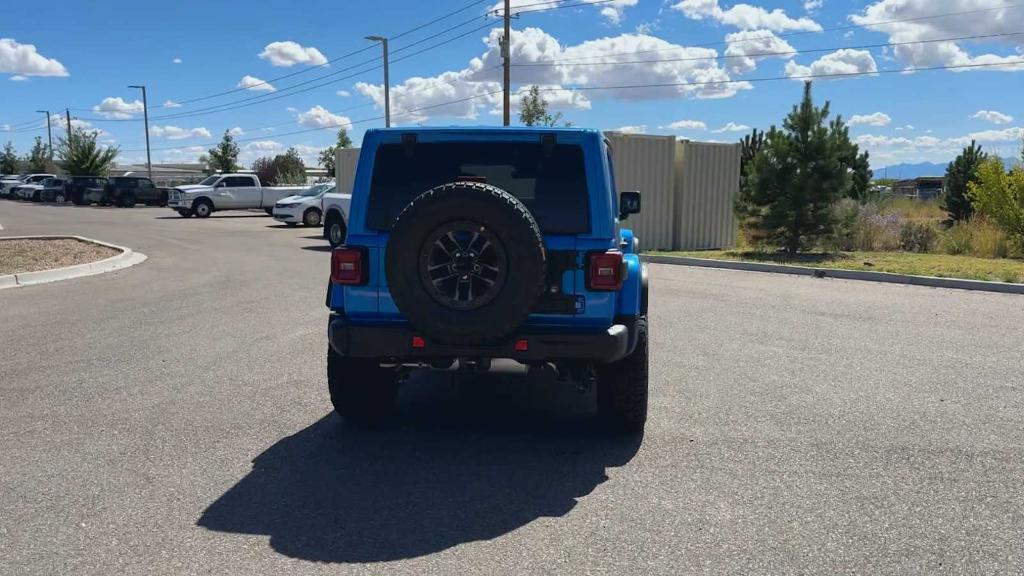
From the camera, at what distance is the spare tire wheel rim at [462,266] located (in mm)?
4273

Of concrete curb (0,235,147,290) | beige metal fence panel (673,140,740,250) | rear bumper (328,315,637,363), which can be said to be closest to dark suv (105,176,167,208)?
concrete curb (0,235,147,290)

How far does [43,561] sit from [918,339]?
8.01 m

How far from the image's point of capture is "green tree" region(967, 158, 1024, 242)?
17559mm

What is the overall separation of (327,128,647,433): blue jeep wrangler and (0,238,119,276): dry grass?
35.0 ft

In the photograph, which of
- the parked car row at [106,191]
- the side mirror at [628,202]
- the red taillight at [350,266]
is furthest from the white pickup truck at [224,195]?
the red taillight at [350,266]

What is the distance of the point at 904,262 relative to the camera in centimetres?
1577

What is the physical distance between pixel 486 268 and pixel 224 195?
108 ft

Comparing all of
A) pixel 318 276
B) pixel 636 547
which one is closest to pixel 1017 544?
pixel 636 547

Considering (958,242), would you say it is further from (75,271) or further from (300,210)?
(300,210)

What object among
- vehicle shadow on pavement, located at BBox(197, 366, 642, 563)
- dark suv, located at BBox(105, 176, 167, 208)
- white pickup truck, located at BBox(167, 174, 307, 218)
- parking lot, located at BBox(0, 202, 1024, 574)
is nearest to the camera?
parking lot, located at BBox(0, 202, 1024, 574)

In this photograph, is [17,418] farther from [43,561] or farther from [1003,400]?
[1003,400]

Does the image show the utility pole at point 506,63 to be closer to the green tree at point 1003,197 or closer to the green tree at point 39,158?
the green tree at point 1003,197

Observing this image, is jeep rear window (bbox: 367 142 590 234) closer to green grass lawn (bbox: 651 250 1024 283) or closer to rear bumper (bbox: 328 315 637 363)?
rear bumper (bbox: 328 315 637 363)

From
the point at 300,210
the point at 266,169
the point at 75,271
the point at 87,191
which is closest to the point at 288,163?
the point at 266,169
